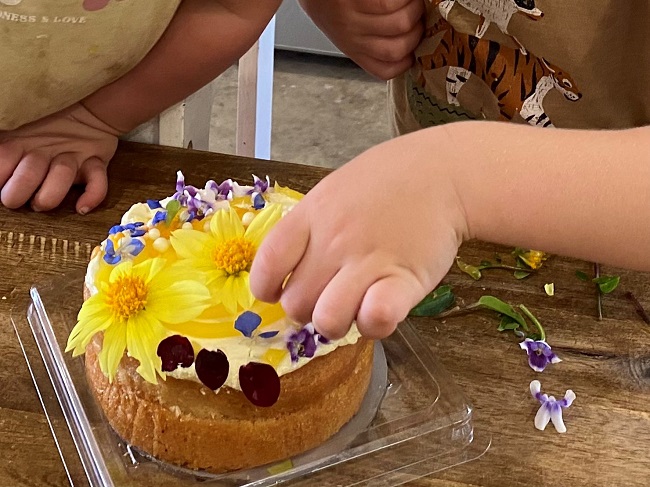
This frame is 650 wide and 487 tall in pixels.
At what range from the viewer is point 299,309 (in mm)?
418

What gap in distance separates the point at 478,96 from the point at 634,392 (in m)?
0.34

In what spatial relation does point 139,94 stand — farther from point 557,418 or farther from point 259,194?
point 557,418

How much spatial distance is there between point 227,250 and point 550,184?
19 cm

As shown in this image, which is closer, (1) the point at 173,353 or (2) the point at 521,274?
(1) the point at 173,353

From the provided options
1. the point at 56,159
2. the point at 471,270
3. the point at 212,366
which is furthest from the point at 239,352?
the point at 56,159

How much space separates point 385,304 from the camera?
14.8 inches

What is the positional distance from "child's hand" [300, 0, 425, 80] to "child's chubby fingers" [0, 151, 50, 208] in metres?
0.31

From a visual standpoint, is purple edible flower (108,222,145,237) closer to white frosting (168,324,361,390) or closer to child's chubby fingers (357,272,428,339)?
white frosting (168,324,361,390)

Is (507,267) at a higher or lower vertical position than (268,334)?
lower

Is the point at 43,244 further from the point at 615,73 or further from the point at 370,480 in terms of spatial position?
the point at 615,73

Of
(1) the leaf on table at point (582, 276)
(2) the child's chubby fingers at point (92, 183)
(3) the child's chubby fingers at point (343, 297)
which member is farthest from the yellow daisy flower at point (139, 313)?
(1) the leaf on table at point (582, 276)

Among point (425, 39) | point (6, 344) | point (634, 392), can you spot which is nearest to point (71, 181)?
point (6, 344)

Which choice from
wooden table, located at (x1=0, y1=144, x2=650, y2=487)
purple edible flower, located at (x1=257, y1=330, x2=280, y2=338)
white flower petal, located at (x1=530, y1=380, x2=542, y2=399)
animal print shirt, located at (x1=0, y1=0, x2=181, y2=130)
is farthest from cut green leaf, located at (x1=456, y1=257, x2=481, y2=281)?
animal print shirt, located at (x1=0, y1=0, x2=181, y2=130)

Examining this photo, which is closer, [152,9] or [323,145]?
[152,9]
